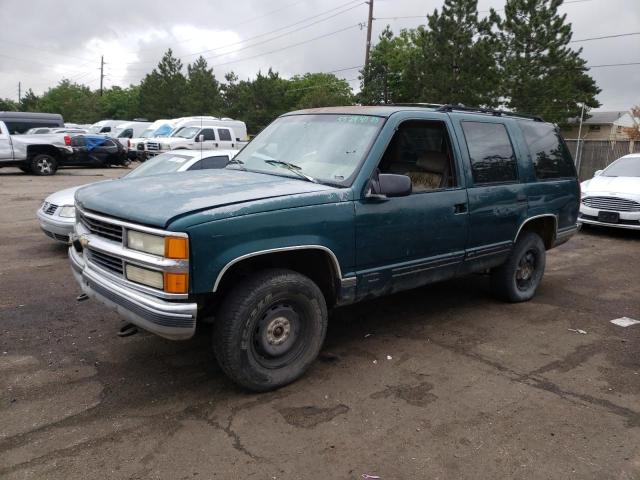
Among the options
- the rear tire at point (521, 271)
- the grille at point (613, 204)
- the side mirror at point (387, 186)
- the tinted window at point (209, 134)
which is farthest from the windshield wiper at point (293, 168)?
the tinted window at point (209, 134)

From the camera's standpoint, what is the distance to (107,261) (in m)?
3.69

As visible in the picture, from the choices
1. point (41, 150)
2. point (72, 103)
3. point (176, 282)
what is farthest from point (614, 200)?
point (72, 103)

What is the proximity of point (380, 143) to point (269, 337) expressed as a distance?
5.55 feet

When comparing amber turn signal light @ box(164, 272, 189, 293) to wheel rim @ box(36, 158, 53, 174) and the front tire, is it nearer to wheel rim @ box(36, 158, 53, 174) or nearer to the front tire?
the front tire

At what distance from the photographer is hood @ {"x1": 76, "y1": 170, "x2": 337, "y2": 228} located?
11.0 ft

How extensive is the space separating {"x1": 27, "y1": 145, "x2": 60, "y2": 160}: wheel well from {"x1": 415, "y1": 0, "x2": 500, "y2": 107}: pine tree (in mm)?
22911

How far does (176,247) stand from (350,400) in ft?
5.11

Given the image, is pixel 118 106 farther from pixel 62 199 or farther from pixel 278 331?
pixel 278 331

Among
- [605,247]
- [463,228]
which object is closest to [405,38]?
[605,247]

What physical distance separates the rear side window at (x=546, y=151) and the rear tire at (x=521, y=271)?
0.71 metres

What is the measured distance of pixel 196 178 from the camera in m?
4.28

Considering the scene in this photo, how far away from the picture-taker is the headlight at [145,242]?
3236 mm

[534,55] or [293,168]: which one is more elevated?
[534,55]

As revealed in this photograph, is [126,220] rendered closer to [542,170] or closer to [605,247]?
[542,170]
